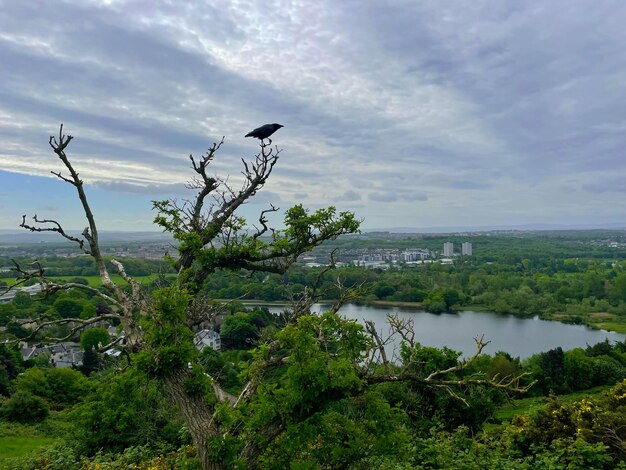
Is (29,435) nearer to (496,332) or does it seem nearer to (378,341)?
(378,341)

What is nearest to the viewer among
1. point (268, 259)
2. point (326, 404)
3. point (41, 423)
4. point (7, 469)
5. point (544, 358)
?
point (326, 404)

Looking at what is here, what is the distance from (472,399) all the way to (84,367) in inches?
626

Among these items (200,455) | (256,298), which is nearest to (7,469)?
(200,455)

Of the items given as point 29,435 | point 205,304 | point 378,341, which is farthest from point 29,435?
point 378,341

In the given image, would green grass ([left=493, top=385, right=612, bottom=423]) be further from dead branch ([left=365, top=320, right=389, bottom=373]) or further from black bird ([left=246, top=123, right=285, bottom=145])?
black bird ([left=246, top=123, right=285, bottom=145])

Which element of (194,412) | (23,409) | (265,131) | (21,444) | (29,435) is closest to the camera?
(194,412)

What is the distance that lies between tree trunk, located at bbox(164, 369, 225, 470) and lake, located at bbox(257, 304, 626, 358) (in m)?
19.1

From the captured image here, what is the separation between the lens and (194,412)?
3303 millimetres

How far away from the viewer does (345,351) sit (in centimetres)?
311

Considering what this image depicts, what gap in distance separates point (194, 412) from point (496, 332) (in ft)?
96.5

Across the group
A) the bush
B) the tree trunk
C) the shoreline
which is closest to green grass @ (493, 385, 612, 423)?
the tree trunk

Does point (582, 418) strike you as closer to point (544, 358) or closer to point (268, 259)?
point (268, 259)

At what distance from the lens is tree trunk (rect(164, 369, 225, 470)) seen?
3.14 metres

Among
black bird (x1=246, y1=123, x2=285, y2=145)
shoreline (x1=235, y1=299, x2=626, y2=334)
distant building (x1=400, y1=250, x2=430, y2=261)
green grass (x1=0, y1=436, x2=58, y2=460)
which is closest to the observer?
black bird (x1=246, y1=123, x2=285, y2=145)
